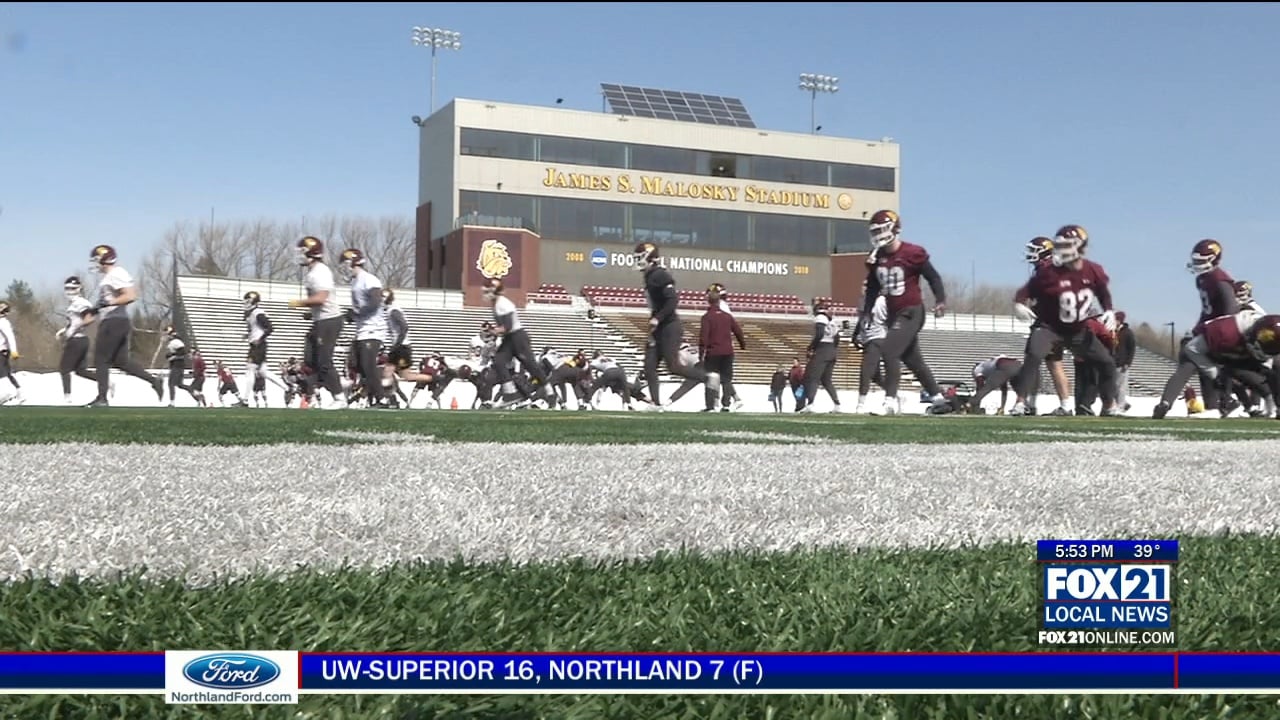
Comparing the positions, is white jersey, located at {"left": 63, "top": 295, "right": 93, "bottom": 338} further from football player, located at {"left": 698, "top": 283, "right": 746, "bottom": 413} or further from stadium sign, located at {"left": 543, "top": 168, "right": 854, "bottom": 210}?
stadium sign, located at {"left": 543, "top": 168, "right": 854, "bottom": 210}

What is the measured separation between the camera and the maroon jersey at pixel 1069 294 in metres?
11.5

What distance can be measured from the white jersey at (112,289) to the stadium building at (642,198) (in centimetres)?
3466

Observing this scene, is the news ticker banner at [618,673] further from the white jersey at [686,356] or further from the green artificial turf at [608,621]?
the white jersey at [686,356]

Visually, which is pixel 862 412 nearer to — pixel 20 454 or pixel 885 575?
pixel 20 454

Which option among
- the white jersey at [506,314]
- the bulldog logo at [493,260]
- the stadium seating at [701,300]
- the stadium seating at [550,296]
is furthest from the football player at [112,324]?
the stadium seating at [701,300]

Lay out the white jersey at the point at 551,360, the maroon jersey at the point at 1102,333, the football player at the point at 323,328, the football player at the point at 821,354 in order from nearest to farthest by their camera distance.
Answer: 1. the football player at the point at 323,328
2. the maroon jersey at the point at 1102,333
3. the football player at the point at 821,354
4. the white jersey at the point at 551,360

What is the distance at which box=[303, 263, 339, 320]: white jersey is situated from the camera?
39.2ft

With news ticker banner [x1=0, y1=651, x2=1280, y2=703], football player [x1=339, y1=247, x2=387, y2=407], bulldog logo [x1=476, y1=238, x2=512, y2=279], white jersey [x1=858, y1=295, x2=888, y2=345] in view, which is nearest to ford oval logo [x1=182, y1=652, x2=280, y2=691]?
news ticker banner [x1=0, y1=651, x2=1280, y2=703]

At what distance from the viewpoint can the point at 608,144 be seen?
166ft

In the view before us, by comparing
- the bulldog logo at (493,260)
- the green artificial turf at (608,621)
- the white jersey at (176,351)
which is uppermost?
the bulldog logo at (493,260)

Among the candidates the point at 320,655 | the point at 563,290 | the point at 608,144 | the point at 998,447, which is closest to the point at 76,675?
the point at 320,655

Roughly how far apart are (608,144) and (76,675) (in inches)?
1995

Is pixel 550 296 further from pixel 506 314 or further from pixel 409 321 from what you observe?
pixel 506 314

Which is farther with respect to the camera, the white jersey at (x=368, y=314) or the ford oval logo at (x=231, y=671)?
the white jersey at (x=368, y=314)
